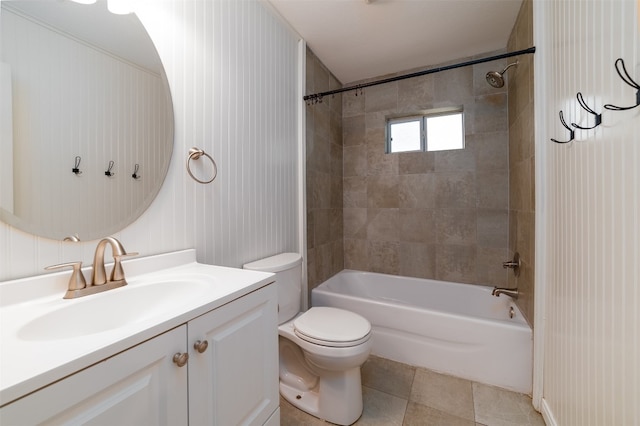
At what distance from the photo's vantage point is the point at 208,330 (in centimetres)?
70

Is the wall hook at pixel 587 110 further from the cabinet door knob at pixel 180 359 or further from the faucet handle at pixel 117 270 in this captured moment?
the faucet handle at pixel 117 270

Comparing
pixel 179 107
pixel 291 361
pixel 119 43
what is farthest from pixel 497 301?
pixel 119 43

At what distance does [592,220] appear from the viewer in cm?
90

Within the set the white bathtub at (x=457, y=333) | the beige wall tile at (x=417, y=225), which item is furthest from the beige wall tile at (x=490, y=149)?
the white bathtub at (x=457, y=333)

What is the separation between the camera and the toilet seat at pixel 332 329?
130 centimetres

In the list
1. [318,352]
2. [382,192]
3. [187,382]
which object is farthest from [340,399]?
[382,192]

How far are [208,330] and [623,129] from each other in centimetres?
132

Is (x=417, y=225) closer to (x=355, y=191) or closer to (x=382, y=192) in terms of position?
(x=382, y=192)

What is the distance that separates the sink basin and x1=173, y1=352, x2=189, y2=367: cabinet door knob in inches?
4.4

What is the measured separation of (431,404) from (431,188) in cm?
172

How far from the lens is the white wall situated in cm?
105

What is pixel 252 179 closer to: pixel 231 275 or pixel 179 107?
pixel 179 107

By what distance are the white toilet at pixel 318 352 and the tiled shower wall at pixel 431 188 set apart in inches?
48.6

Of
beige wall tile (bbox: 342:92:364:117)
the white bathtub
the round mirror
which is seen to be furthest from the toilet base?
beige wall tile (bbox: 342:92:364:117)
